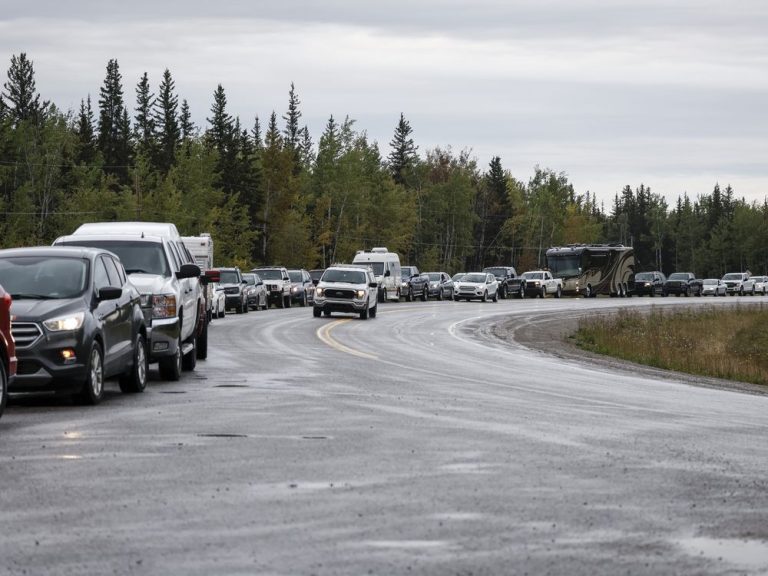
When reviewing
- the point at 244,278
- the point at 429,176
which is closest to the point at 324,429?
the point at 244,278

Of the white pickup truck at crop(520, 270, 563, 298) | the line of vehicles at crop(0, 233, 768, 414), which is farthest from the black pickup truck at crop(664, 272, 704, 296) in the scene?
the line of vehicles at crop(0, 233, 768, 414)

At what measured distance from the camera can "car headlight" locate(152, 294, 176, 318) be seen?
744 inches

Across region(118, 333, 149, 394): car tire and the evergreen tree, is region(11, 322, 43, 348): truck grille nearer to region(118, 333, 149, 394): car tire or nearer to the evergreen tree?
region(118, 333, 149, 394): car tire

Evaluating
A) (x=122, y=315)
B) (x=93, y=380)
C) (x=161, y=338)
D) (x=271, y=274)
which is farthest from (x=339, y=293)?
(x=93, y=380)

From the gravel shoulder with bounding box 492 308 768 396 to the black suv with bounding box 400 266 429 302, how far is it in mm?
16954

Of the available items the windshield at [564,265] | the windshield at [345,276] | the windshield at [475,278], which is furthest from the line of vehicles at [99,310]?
the windshield at [564,265]

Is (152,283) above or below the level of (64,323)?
above

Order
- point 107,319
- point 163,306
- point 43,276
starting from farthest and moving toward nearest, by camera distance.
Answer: point 163,306
point 43,276
point 107,319

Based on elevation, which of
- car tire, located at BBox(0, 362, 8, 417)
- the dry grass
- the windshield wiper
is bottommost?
the dry grass

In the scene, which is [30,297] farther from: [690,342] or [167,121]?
[167,121]

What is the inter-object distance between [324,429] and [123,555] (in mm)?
5904

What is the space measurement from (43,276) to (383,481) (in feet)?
26.9

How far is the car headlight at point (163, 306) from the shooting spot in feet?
62.0

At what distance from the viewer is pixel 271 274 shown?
212 ft
